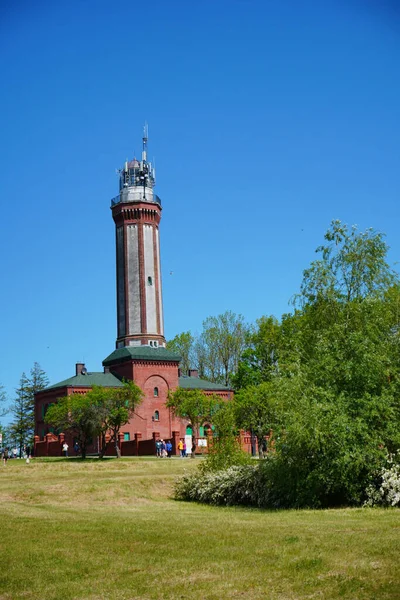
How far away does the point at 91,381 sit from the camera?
242ft

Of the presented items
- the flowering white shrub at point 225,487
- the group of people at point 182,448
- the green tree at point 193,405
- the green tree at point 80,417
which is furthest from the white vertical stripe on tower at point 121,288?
the flowering white shrub at point 225,487

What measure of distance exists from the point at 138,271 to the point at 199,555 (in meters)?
64.0

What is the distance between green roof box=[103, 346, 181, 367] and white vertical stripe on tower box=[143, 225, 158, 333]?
218cm

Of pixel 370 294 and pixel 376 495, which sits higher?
pixel 370 294

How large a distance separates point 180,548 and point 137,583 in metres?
2.79

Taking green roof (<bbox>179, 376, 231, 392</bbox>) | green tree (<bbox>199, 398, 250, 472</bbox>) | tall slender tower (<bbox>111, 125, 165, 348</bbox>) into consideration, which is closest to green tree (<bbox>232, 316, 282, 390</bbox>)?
green roof (<bbox>179, 376, 231, 392</bbox>)

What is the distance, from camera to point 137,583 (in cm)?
1172

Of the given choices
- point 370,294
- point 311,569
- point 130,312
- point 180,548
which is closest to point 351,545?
point 311,569

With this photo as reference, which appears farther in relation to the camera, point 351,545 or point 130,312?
point 130,312

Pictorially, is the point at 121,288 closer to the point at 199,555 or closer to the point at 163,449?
the point at 163,449

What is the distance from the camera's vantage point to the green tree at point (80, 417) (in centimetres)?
5609

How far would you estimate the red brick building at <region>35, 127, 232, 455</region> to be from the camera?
74812 mm

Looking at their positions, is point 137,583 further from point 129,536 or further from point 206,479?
point 206,479

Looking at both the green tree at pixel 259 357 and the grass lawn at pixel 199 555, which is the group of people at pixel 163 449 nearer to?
the green tree at pixel 259 357
